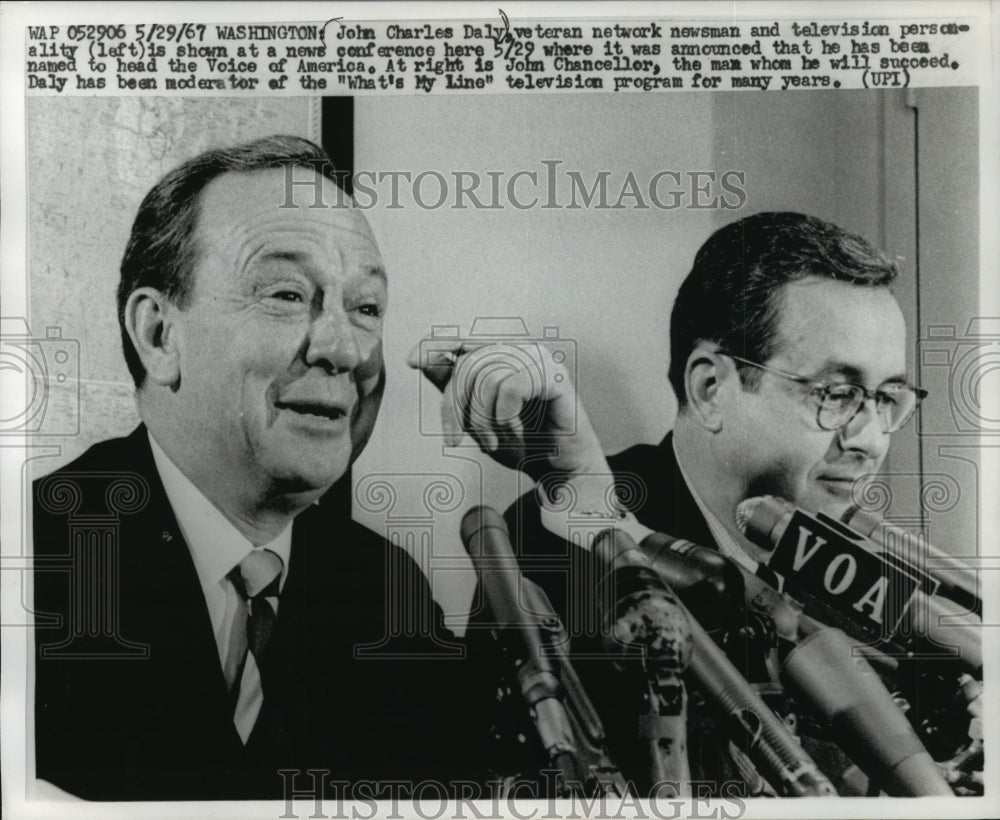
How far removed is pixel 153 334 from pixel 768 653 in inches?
114

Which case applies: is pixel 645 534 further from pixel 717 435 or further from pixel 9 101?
pixel 9 101

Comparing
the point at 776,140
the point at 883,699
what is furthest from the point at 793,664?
the point at 776,140

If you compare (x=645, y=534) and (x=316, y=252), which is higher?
(x=316, y=252)

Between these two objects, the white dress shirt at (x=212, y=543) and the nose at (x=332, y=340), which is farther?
the white dress shirt at (x=212, y=543)

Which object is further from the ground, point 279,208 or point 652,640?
point 279,208

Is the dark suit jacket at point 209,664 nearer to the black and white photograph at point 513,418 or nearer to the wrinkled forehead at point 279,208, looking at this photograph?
the black and white photograph at point 513,418

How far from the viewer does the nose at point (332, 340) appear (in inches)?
167

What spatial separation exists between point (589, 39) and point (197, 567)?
277 cm

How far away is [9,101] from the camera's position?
4.39 m

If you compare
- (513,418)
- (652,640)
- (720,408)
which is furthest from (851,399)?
(513,418)

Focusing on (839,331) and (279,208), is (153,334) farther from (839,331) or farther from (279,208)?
(839,331)

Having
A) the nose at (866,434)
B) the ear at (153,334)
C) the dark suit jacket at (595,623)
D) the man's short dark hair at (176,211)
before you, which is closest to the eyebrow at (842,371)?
the nose at (866,434)

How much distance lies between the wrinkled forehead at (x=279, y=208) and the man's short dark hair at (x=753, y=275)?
137 cm

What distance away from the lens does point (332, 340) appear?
4.25 meters
